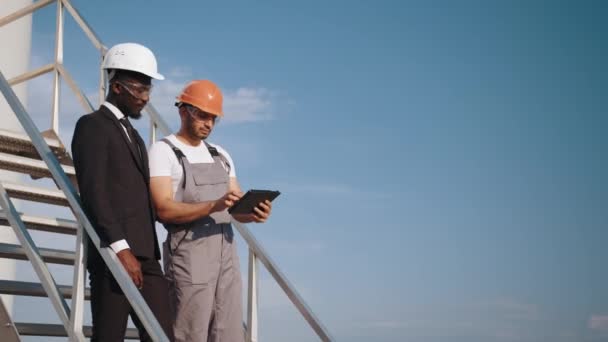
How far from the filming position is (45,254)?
514cm

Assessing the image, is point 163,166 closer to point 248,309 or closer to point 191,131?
point 191,131

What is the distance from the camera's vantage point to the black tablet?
377cm

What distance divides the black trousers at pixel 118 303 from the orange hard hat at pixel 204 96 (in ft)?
2.83

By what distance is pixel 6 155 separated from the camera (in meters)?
5.60

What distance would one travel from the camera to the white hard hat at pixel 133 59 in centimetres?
373

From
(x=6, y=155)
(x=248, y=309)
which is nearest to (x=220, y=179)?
(x=248, y=309)

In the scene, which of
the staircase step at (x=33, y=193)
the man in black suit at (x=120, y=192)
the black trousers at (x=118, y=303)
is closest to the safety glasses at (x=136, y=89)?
the man in black suit at (x=120, y=192)

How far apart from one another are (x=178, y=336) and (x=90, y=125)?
1.12 meters

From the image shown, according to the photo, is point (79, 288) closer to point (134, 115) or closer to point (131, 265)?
point (131, 265)

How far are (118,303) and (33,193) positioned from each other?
2.36 m

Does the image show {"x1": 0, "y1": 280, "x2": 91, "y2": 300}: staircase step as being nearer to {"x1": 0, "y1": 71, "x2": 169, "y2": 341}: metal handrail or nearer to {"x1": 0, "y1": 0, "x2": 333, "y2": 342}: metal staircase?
{"x1": 0, "y1": 0, "x2": 333, "y2": 342}: metal staircase

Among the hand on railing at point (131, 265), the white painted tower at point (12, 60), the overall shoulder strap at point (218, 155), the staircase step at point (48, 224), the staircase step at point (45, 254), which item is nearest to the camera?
the hand on railing at point (131, 265)

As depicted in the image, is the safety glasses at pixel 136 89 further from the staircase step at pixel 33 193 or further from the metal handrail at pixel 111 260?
Result: the staircase step at pixel 33 193

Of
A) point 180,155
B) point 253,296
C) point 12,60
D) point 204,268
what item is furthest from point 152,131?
point 12,60
